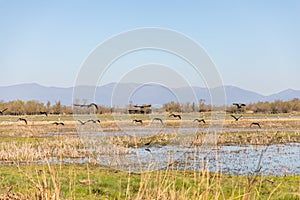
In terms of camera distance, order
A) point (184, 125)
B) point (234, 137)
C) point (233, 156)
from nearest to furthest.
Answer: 1. point (184, 125)
2. point (233, 156)
3. point (234, 137)

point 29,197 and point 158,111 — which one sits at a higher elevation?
point 158,111

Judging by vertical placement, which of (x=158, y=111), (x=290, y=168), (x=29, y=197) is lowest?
(x=290, y=168)

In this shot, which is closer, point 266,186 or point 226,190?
point 226,190

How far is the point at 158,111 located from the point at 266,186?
19.7 feet

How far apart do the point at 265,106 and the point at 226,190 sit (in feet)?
254

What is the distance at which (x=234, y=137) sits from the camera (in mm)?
27703

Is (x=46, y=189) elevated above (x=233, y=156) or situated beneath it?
elevated above

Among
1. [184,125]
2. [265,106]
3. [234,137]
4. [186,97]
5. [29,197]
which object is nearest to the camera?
[29,197]

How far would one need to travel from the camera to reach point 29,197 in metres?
4.31

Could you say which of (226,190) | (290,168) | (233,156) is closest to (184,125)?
(226,190)

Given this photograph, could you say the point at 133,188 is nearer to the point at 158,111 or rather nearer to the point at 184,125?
the point at 184,125

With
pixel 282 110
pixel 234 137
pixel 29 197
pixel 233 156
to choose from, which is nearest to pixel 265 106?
pixel 282 110

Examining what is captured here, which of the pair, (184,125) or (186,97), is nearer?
(186,97)

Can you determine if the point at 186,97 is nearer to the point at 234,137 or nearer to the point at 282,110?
the point at 234,137
